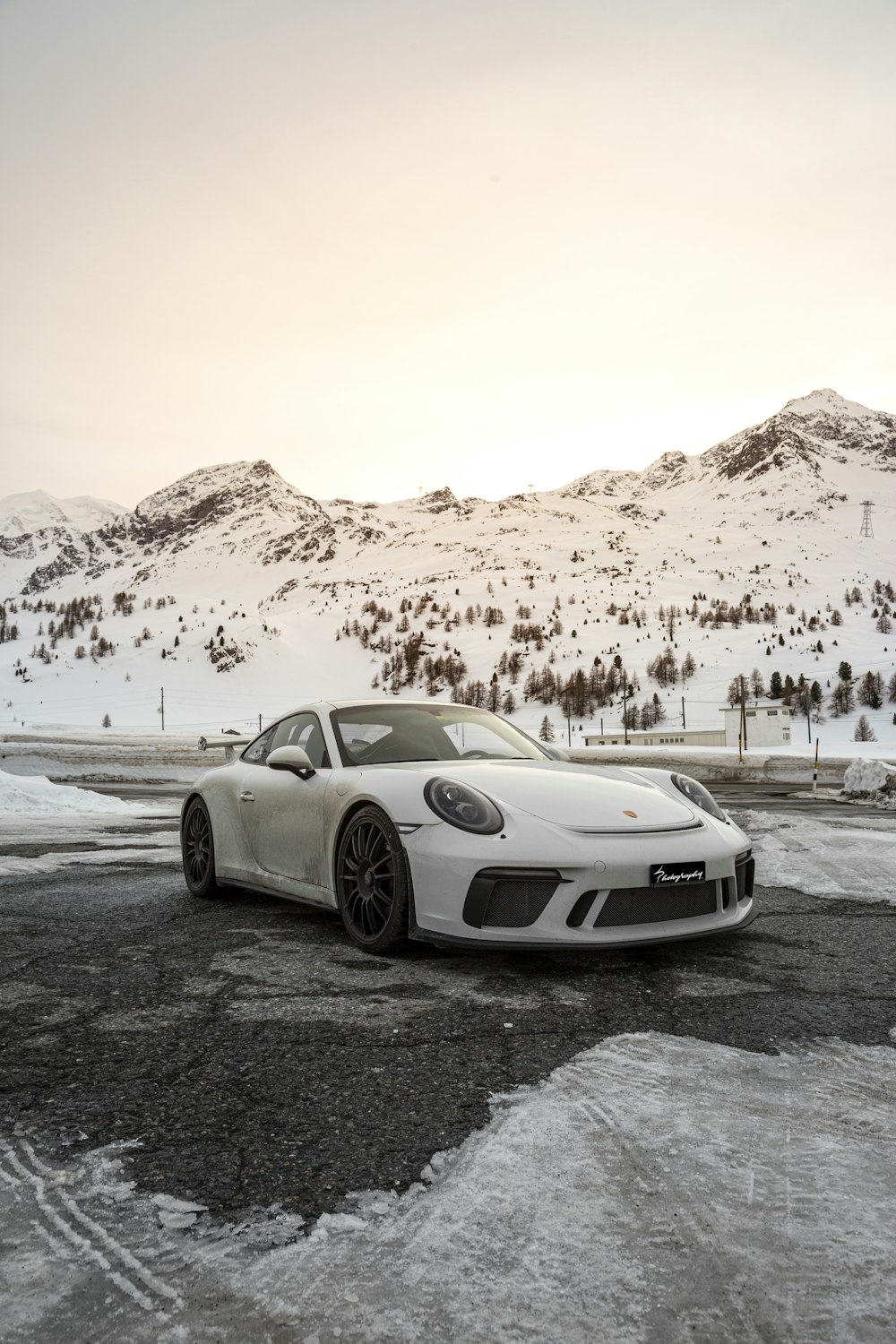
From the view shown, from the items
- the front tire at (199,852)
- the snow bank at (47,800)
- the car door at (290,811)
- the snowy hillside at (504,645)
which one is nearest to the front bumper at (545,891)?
the car door at (290,811)

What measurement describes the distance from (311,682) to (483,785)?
114 meters

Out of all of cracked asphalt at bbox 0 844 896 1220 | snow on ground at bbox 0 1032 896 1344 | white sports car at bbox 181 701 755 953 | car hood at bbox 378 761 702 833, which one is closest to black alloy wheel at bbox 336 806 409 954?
white sports car at bbox 181 701 755 953

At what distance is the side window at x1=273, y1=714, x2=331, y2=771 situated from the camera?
16.8ft

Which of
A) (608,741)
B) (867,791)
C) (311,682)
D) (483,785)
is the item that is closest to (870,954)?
(483,785)

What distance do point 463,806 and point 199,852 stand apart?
2571mm

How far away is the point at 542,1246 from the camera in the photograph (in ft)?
5.75

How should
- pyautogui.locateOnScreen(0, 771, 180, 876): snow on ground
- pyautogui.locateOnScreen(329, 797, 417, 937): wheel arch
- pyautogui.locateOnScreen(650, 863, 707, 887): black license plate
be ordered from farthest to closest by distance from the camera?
pyautogui.locateOnScreen(0, 771, 180, 876): snow on ground < pyautogui.locateOnScreen(329, 797, 417, 937): wheel arch < pyautogui.locateOnScreen(650, 863, 707, 887): black license plate

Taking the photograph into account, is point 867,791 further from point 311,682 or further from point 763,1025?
point 311,682

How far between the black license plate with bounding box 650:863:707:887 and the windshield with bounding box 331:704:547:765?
138 cm

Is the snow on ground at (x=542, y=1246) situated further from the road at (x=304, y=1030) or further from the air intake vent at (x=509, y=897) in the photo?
the air intake vent at (x=509, y=897)

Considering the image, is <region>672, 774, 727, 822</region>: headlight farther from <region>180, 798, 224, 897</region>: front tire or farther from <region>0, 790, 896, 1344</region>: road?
<region>180, 798, 224, 897</region>: front tire

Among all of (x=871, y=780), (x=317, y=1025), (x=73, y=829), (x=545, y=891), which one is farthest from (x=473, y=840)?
(x=871, y=780)

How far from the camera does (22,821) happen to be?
35.9ft

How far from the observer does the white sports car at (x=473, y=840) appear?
3.83 m
